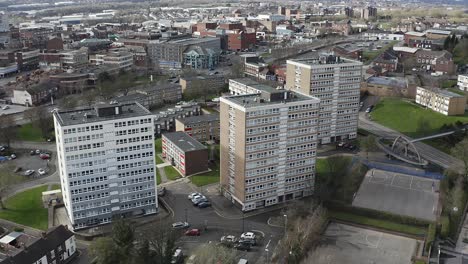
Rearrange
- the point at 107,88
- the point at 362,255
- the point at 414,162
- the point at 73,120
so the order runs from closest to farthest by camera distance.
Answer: the point at 362,255 < the point at 73,120 < the point at 414,162 < the point at 107,88

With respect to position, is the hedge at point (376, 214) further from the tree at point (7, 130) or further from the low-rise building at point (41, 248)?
the tree at point (7, 130)

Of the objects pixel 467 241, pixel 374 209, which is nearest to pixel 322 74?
pixel 374 209

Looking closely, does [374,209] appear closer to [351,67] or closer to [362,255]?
[362,255]

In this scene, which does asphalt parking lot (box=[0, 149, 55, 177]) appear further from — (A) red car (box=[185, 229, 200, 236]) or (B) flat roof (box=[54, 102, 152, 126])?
(A) red car (box=[185, 229, 200, 236])

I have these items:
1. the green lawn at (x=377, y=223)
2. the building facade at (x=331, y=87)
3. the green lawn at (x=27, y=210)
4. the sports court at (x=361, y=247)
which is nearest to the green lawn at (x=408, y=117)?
the building facade at (x=331, y=87)

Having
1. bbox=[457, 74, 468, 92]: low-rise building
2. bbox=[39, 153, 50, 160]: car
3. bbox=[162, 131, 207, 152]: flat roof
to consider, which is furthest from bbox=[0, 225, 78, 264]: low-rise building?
bbox=[457, 74, 468, 92]: low-rise building

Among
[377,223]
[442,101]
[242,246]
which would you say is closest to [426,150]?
[442,101]
